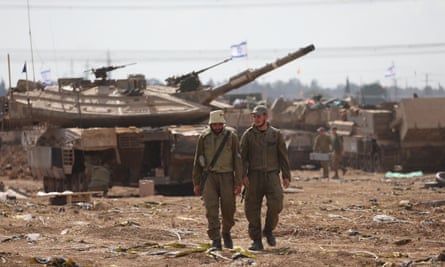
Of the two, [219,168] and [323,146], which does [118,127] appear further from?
[219,168]

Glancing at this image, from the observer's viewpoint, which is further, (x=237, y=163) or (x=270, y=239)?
(x=270, y=239)

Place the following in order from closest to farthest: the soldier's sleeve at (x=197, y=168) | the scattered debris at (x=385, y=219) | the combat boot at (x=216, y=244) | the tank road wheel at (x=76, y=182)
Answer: the combat boot at (x=216, y=244) → the soldier's sleeve at (x=197, y=168) → the scattered debris at (x=385, y=219) → the tank road wheel at (x=76, y=182)

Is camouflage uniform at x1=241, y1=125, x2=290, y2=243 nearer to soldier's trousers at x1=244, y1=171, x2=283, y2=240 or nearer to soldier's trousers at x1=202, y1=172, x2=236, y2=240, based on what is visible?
soldier's trousers at x1=244, y1=171, x2=283, y2=240

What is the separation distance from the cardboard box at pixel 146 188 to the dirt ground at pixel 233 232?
5.12 ft

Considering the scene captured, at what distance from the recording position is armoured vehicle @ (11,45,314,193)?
20.6m

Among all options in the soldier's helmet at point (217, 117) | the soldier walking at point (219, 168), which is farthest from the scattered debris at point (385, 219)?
the soldier's helmet at point (217, 117)

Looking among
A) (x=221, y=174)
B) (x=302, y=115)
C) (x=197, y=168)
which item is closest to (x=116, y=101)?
(x=197, y=168)

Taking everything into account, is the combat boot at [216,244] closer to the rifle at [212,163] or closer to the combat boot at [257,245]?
the combat boot at [257,245]

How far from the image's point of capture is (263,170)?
35.8ft

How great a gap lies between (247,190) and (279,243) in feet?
2.73

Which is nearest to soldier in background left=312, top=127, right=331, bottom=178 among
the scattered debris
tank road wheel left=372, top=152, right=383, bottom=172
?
tank road wheel left=372, top=152, right=383, bottom=172

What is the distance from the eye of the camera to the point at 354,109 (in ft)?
107

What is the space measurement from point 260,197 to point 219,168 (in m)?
0.64

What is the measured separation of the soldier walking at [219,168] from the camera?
10.7 m
